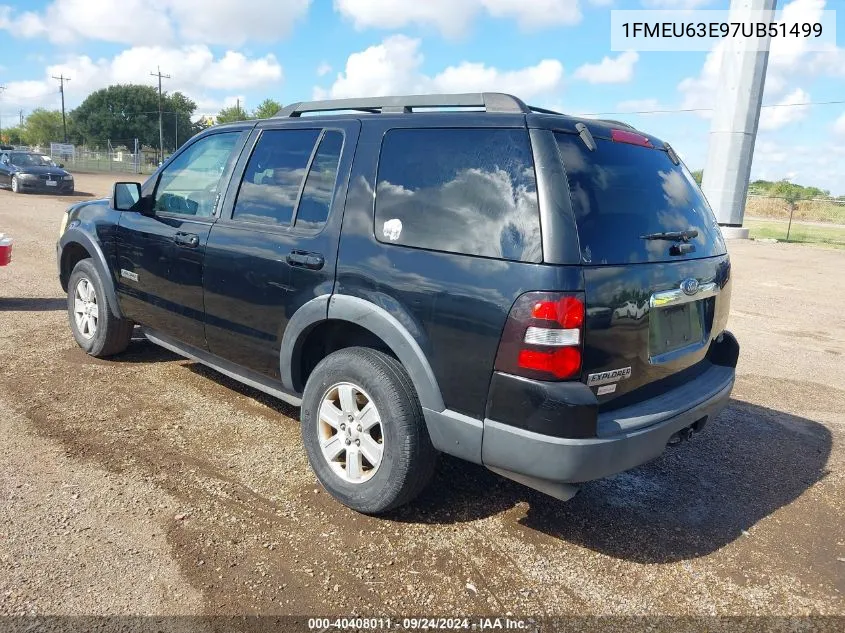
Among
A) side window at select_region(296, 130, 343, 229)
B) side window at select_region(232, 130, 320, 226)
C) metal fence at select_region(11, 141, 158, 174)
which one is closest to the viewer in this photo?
side window at select_region(296, 130, 343, 229)

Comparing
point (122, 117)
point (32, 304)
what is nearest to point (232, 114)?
point (122, 117)

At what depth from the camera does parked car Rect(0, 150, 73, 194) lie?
22.0 meters

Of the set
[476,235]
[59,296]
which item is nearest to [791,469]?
[476,235]

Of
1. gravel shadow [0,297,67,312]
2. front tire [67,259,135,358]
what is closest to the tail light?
front tire [67,259,135,358]

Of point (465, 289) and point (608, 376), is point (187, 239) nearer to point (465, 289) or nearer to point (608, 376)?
point (465, 289)

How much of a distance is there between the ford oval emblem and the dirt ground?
1212mm

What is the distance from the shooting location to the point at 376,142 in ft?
10.8

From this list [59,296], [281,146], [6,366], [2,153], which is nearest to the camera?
[281,146]

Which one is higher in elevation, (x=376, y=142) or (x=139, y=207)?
(x=376, y=142)

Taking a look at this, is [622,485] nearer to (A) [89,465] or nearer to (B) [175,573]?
(B) [175,573]

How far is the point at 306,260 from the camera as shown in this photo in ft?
11.1

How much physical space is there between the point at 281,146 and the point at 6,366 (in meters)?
3.02

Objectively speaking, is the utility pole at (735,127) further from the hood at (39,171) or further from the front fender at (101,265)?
the hood at (39,171)

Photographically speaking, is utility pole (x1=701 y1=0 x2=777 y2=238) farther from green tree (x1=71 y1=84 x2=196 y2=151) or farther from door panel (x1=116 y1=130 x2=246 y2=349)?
green tree (x1=71 y1=84 x2=196 y2=151)
